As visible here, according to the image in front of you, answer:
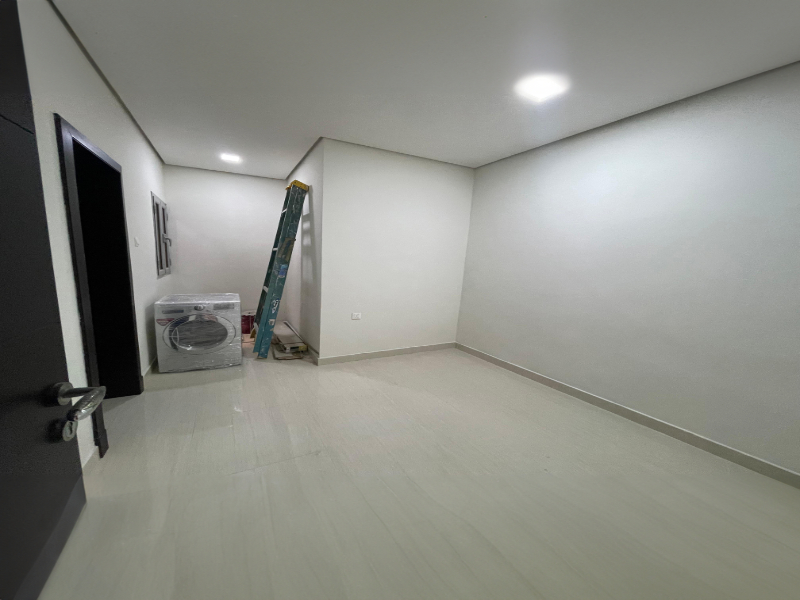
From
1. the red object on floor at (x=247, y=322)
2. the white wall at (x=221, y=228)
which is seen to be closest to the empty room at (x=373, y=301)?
the white wall at (x=221, y=228)

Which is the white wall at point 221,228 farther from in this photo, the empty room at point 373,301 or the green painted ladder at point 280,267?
the green painted ladder at point 280,267

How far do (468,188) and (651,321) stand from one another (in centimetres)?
260

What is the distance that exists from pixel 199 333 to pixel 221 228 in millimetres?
2262

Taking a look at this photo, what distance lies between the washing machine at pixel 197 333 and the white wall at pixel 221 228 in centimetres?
154

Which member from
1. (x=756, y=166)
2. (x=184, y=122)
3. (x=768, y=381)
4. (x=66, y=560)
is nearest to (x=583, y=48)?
(x=756, y=166)

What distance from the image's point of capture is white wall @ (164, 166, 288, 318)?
445cm

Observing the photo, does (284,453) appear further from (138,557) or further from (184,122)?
(184,122)

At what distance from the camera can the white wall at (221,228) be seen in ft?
14.6

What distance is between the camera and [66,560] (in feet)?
3.92

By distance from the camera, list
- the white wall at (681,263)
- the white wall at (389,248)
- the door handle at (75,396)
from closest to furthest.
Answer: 1. the door handle at (75,396)
2. the white wall at (681,263)
3. the white wall at (389,248)

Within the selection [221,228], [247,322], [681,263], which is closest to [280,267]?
[247,322]

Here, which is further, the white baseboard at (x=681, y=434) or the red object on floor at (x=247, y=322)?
the red object on floor at (x=247, y=322)

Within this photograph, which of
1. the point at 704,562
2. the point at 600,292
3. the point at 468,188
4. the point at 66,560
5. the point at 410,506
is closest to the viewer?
the point at 66,560

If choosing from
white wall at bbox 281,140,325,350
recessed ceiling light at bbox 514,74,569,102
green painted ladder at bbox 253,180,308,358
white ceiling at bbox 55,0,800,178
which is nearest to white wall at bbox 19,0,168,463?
white ceiling at bbox 55,0,800,178
